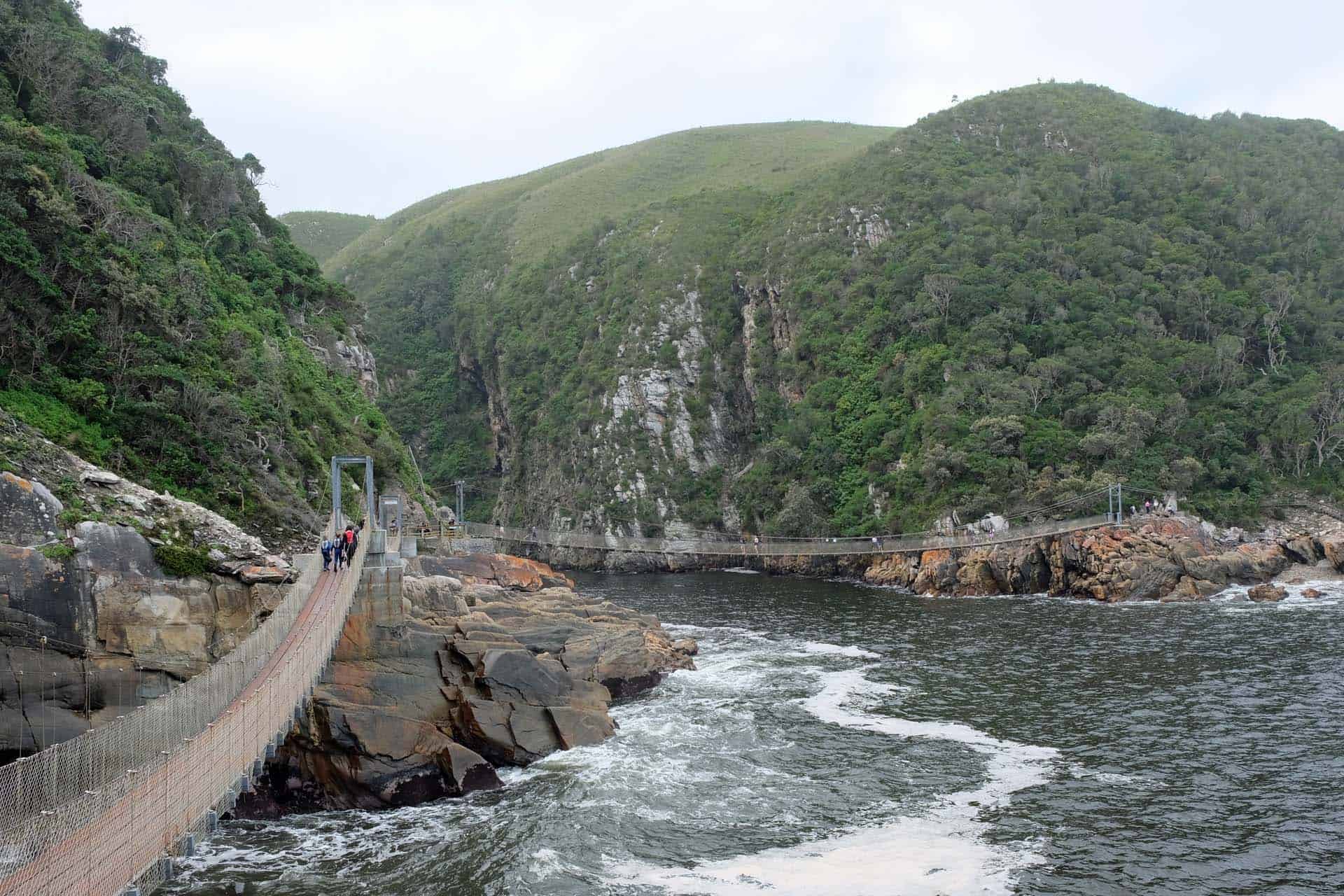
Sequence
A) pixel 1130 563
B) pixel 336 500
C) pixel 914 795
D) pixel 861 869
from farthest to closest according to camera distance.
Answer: pixel 1130 563, pixel 336 500, pixel 914 795, pixel 861 869

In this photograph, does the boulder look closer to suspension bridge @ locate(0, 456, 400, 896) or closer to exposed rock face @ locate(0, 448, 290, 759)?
exposed rock face @ locate(0, 448, 290, 759)

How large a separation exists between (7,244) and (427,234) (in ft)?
332

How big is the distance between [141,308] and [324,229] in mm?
156890

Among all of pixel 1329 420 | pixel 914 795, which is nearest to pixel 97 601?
pixel 914 795

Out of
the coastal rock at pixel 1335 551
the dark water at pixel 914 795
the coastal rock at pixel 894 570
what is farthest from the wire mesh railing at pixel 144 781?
the coastal rock at pixel 1335 551

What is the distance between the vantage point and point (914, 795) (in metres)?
17.1

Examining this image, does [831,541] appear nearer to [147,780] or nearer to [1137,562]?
[1137,562]

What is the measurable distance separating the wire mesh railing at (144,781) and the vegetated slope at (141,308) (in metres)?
12.3

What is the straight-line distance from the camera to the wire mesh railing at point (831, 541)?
4438cm

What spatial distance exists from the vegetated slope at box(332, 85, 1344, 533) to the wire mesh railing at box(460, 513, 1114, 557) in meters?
3.20

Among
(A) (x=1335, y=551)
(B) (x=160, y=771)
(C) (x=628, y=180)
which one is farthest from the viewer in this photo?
(C) (x=628, y=180)

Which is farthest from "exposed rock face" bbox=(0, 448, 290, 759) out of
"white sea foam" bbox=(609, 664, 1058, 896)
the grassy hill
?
the grassy hill

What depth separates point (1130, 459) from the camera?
49.4m

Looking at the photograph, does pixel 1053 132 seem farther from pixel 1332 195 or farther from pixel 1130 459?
pixel 1130 459
